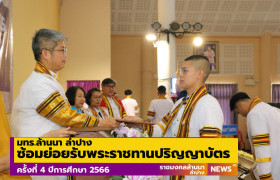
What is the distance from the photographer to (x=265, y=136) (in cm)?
345

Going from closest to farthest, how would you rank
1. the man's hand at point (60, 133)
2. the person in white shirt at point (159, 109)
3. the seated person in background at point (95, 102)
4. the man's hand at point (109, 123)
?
the man's hand at point (60, 133) → the man's hand at point (109, 123) → the seated person in background at point (95, 102) → the person in white shirt at point (159, 109)

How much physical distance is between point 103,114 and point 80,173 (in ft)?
10.3

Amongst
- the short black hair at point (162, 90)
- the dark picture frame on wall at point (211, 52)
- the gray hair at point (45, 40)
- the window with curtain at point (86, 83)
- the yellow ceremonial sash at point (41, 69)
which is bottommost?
the yellow ceremonial sash at point (41, 69)

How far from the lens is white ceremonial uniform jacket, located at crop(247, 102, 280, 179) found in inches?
135

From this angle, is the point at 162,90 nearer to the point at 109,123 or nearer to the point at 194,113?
the point at 194,113

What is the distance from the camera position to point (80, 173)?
164cm

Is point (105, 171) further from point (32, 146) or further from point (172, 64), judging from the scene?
point (172, 64)

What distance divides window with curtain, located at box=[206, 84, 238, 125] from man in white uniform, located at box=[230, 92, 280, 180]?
1025 cm

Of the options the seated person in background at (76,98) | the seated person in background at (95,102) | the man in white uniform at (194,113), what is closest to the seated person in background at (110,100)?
the seated person in background at (95,102)

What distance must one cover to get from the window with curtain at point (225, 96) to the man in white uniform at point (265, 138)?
1025 centimetres

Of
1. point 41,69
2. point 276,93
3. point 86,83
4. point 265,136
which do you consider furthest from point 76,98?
point 276,93

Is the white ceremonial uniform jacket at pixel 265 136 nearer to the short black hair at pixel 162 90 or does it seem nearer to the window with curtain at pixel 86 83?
the short black hair at pixel 162 90

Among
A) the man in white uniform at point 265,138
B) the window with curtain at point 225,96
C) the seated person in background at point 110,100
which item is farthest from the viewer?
the window with curtain at point 225,96

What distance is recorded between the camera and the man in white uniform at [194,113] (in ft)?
7.47
